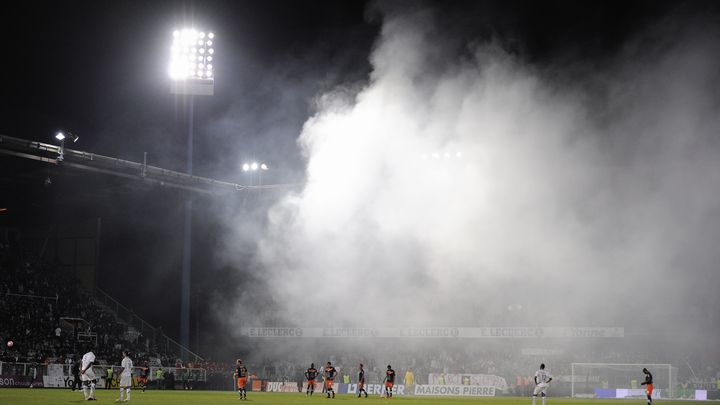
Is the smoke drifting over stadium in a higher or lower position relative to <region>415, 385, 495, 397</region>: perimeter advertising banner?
higher

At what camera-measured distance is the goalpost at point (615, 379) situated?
40.3 metres

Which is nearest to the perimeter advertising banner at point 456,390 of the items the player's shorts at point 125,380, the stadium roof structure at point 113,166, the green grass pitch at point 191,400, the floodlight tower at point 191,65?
the green grass pitch at point 191,400

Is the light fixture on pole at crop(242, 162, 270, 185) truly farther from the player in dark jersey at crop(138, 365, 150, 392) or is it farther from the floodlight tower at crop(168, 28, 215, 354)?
the player in dark jersey at crop(138, 365, 150, 392)

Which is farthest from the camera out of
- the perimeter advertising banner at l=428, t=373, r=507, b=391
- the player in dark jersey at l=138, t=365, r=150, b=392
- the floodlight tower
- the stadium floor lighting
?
the perimeter advertising banner at l=428, t=373, r=507, b=391

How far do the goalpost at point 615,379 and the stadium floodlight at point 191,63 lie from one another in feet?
79.9

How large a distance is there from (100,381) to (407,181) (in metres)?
20.6

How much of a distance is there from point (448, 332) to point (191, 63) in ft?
67.8

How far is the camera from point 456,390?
43188 millimetres

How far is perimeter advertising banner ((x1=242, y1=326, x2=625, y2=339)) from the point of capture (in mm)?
43750

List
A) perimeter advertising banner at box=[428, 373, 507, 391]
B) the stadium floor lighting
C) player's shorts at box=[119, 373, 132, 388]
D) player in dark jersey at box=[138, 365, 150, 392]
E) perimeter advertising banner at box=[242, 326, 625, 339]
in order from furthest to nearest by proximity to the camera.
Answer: perimeter advertising banner at box=[242, 326, 625, 339] < perimeter advertising banner at box=[428, 373, 507, 391] < the stadium floor lighting < player in dark jersey at box=[138, 365, 150, 392] < player's shorts at box=[119, 373, 132, 388]

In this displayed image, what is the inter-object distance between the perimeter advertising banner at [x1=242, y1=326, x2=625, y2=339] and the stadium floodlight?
15.4m

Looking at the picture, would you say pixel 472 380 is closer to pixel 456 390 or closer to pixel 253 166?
pixel 456 390

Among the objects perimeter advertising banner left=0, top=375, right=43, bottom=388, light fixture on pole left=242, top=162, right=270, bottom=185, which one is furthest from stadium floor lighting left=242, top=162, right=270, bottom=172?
perimeter advertising banner left=0, top=375, right=43, bottom=388

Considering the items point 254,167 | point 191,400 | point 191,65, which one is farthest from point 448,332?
point 191,400
